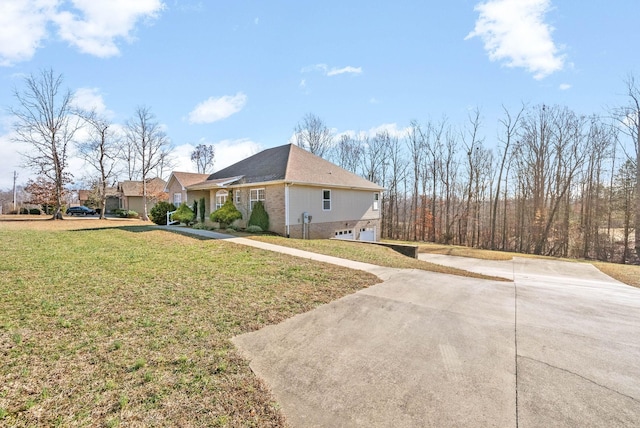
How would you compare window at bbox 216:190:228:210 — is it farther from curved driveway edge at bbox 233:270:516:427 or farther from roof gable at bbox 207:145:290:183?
curved driveway edge at bbox 233:270:516:427

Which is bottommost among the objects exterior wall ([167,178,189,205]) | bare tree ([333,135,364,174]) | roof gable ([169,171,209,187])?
exterior wall ([167,178,189,205])

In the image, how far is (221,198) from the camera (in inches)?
790

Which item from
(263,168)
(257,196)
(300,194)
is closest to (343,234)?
(300,194)

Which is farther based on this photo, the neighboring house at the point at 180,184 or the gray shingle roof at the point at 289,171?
the neighboring house at the point at 180,184

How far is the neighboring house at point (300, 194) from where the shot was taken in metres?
16.4

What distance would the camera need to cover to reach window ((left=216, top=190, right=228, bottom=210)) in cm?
1969

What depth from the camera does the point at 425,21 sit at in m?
11.7

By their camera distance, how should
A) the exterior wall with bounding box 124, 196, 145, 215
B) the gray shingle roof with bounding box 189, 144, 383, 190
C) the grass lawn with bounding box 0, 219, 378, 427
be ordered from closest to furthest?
the grass lawn with bounding box 0, 219, 378, 427, the gray shingle roof with bounding box 189, 144, 383, 190, the exterior wall with bounding box 124, 196, 145, 215

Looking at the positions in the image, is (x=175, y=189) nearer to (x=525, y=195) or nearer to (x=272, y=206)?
(x=272, y=206)

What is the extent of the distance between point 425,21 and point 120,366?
46.5ft

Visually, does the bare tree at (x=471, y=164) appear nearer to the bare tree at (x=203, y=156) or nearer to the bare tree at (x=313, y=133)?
the bare tree at (x=313, y=133)

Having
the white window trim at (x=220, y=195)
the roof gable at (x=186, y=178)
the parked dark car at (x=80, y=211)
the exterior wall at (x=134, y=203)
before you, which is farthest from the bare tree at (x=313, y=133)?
the parked dark car at (x=80, y=211)

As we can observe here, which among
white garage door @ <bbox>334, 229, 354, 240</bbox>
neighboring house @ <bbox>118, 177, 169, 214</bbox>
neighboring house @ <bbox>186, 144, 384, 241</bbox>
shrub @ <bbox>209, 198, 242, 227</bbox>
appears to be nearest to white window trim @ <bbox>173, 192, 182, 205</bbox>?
neighboring house @ <bbox>186, 144, 384, 241</bbox>

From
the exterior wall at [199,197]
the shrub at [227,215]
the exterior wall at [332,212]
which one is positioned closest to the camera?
the exterior wall at [332,212]
